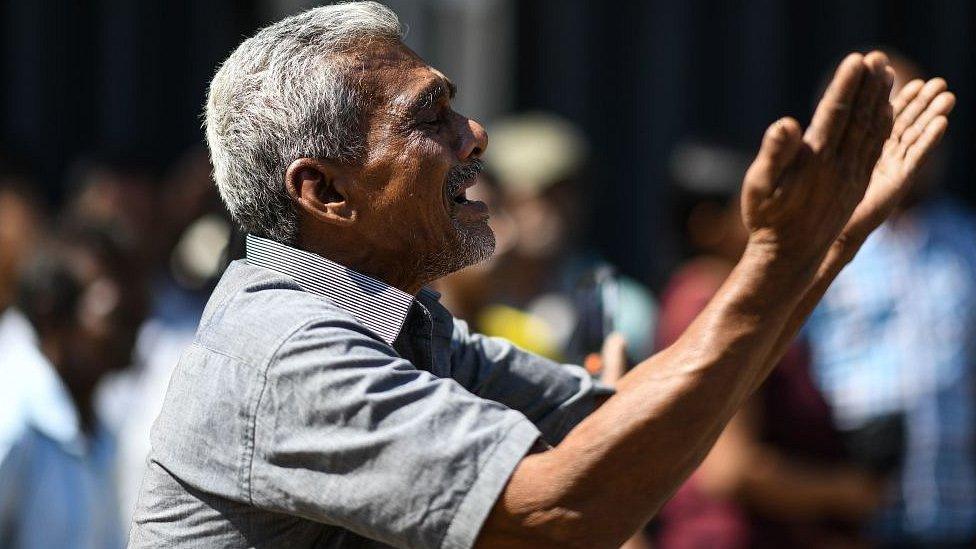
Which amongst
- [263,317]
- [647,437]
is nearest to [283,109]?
[263,317]

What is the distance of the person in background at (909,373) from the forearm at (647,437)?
8.97ft

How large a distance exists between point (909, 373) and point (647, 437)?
3.04 metres

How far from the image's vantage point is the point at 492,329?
15.3ft

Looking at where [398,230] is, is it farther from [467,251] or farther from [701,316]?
[701,316]

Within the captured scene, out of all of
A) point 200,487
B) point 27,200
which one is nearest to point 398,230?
point 200,487

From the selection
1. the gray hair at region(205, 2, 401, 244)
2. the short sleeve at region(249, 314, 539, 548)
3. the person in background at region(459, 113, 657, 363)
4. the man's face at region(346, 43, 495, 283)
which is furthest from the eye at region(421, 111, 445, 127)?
the person in background at region(459, 113, 657, 363)

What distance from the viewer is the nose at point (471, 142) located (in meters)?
2.54

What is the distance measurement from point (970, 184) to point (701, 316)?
204 inches

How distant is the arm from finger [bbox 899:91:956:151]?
405 millimetres

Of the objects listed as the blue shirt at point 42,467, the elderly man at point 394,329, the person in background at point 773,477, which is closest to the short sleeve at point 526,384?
the elderly man at point 394,329

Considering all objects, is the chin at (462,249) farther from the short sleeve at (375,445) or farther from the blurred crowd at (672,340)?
the blurred crowd at (672,340)

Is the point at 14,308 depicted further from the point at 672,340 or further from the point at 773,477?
the point at 773,477

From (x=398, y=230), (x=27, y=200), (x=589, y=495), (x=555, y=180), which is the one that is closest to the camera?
(x=589, y=495)

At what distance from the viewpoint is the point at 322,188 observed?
2.46 m
